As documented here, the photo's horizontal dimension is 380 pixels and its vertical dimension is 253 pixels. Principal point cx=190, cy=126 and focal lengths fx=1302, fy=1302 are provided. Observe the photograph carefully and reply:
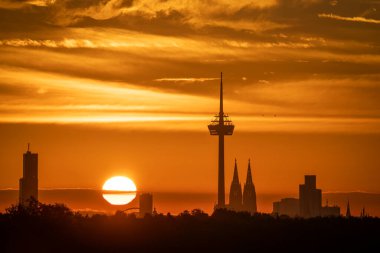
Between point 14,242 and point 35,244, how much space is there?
3.48 metres

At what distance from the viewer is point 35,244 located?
199125 mm

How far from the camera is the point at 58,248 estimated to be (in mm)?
197625

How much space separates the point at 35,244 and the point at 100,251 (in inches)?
393

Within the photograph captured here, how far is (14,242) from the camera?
648 ft

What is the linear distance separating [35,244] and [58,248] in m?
3.99

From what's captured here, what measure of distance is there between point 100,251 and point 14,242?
1318 cm

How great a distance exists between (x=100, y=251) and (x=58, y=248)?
6584mm

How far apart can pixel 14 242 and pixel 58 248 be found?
6717 mm
